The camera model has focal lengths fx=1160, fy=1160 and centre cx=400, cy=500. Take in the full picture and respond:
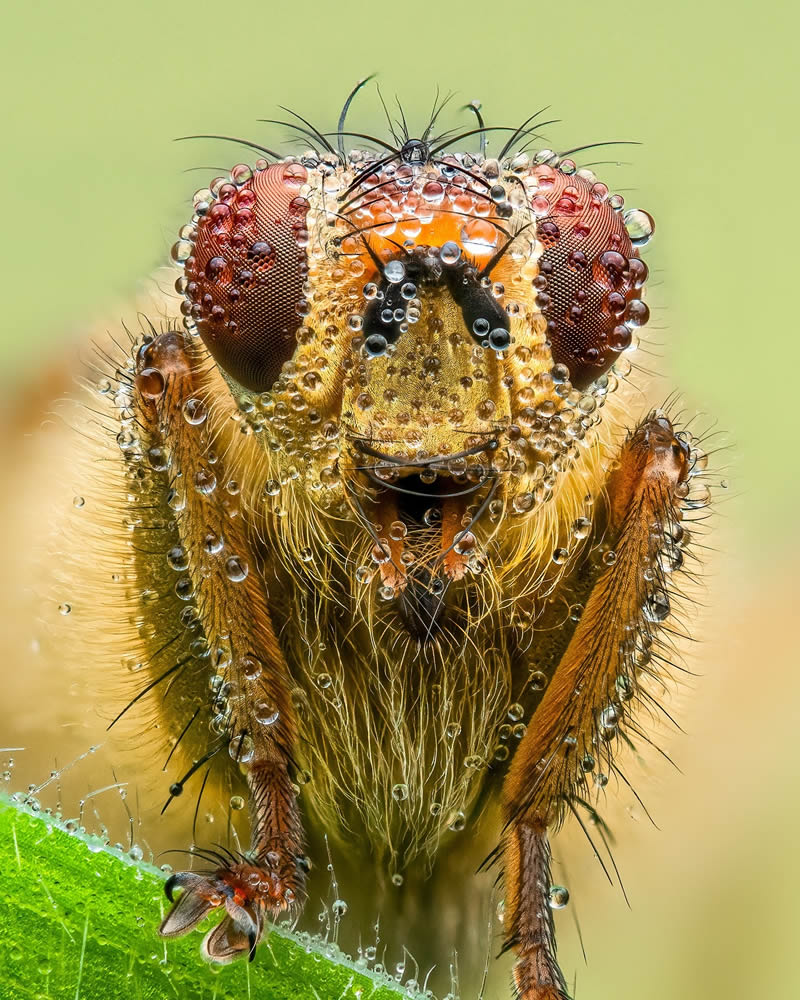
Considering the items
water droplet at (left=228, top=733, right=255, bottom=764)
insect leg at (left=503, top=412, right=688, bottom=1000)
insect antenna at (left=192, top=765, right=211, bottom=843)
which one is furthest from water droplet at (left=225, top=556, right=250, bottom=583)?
insect leg at (left=503, top=412, right=688, bottom=1000)

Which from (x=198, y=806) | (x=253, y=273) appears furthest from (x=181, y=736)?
(x=253, y=273)

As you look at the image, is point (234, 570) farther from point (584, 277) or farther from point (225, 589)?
point (584, 277)

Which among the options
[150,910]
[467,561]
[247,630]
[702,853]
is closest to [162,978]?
[150,910]

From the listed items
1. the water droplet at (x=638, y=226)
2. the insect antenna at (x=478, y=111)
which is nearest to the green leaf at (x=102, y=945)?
the water droplet at (x=638, y=226)

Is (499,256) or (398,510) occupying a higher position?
(499,256)

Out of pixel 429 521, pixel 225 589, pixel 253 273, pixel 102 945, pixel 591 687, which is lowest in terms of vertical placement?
pixel 102 945
